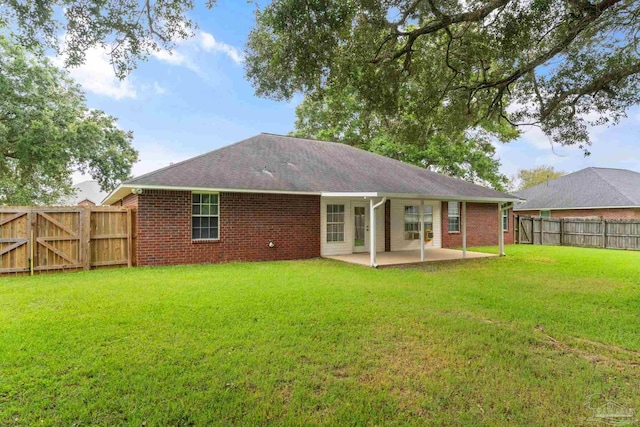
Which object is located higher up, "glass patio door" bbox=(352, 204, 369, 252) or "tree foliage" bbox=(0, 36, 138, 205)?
"tree foliage" bbox=(0, 36, 138, 205)

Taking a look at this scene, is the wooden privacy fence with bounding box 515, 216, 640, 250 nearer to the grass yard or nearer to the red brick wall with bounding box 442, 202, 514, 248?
Result: the red brick wall with bounding box 442, 202, 514, 248

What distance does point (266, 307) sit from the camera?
5.90m

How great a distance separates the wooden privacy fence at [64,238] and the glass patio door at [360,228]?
773 centimetres

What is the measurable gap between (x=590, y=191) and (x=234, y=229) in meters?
24.0

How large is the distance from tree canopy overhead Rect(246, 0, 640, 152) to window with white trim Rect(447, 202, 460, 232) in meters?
6.36

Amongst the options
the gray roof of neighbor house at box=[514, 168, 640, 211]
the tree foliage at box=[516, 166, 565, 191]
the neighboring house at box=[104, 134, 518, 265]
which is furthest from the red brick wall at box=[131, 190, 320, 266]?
the tree foliage at box=[516, 166, 565, 191]

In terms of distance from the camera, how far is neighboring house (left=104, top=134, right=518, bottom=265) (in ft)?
34.5

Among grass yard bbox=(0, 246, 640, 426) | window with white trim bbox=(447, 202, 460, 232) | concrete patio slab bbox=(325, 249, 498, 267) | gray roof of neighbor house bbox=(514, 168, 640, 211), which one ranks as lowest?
grass yard bbox=(0, 246, 640, 426)

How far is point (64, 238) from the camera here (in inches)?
375

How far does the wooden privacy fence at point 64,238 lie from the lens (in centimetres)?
898

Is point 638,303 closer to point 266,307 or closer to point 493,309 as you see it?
point 493,309

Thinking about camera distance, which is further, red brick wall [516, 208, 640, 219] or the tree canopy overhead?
red brick wall [516, 208, 640, 219]

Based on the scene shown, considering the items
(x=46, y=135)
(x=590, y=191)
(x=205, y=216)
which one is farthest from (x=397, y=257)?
(x=590, y=191)

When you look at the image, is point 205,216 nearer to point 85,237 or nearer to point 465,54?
point 85,237
